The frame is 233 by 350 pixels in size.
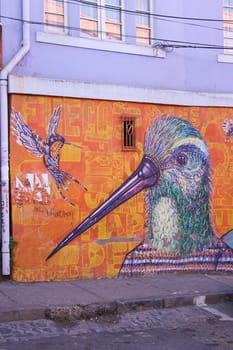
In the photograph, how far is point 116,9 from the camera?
37.4 feet

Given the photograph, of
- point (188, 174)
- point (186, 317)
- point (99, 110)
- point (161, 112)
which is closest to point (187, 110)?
point (161, 112)

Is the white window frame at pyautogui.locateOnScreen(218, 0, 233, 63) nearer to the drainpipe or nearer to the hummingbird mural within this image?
the hummingbird mural

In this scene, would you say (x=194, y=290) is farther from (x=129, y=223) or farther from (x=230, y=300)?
(x=129, y=223)

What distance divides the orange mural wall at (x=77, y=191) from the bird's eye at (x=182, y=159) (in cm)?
85

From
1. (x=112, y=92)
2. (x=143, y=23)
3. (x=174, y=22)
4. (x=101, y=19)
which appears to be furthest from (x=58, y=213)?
(x=174, y=22)

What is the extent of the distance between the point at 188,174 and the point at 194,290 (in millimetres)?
2807

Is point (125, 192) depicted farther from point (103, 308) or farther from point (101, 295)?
point (103, 308)

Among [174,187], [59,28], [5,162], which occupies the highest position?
[59,28]

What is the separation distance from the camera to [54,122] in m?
10.5

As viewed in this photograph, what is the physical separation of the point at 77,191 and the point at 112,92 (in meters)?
2.07

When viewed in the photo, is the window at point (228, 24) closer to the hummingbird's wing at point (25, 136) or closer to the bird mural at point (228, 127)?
the bird mural at point (228, 127)

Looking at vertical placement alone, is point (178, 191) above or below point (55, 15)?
below

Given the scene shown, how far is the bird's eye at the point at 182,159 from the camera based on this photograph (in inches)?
466

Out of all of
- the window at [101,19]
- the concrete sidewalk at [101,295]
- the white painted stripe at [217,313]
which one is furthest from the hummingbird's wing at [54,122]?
the white painted stripe at [217,313]
